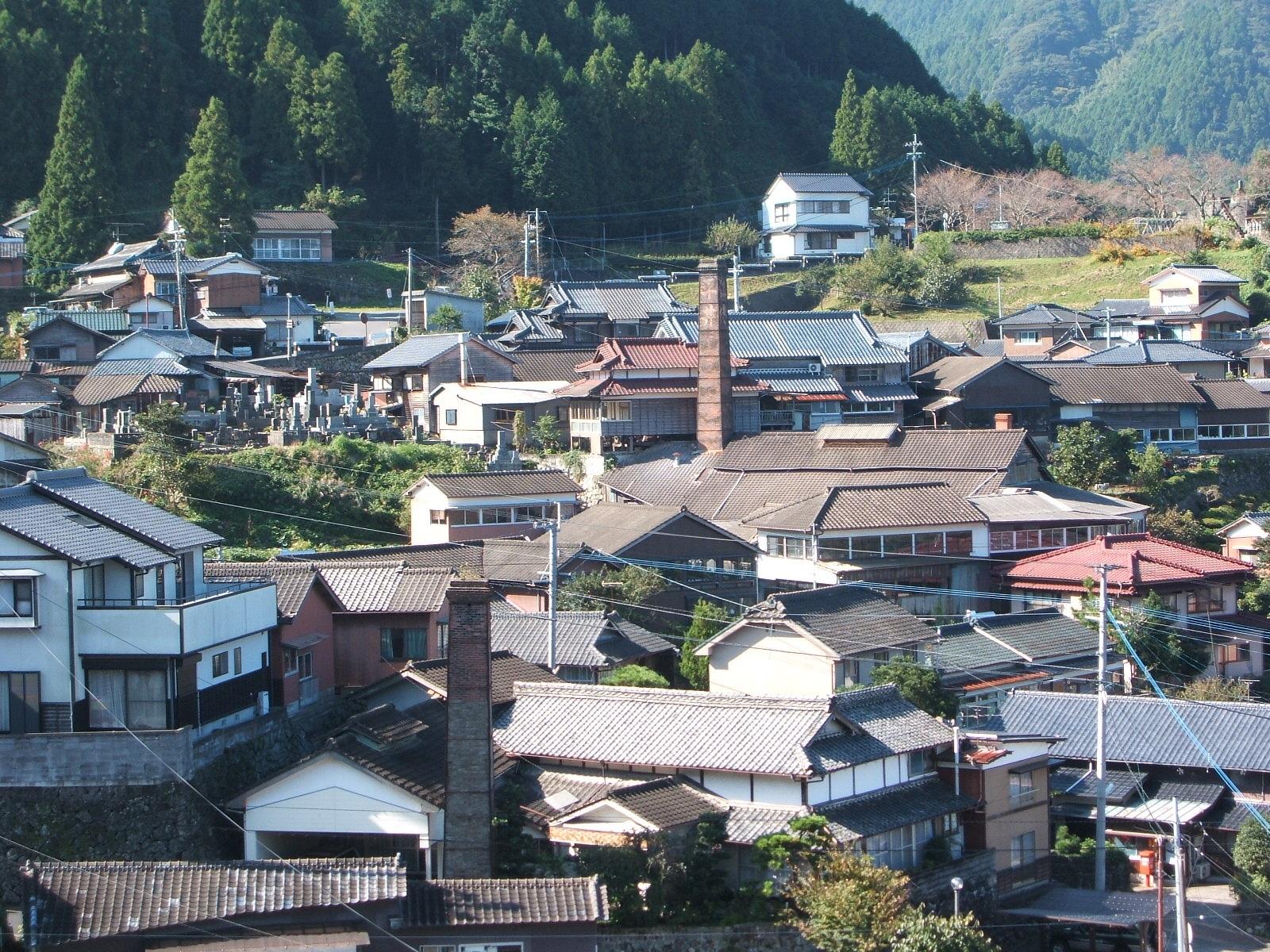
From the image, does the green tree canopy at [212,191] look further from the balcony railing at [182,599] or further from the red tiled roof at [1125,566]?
the balcony railing at [182,599]

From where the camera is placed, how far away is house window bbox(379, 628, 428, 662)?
21641mm

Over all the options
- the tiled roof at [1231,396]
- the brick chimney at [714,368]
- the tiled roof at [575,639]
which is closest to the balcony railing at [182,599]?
the tiled roof at [575,639]

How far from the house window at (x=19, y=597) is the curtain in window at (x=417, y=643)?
17.9ft

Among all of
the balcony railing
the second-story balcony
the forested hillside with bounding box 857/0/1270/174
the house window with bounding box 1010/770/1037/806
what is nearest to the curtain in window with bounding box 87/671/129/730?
the second-story balcony

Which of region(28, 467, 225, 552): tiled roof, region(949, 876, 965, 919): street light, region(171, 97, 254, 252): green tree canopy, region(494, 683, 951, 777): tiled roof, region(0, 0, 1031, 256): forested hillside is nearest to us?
region(949, 876, 965, 919): street light

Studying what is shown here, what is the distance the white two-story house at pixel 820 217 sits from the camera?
5528 cm

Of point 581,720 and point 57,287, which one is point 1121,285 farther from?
point 581,720

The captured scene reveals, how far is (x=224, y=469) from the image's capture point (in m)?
30.1

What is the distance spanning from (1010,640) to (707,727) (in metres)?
8.43

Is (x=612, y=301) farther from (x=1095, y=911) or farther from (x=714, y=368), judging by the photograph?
(x=1095, y=911)

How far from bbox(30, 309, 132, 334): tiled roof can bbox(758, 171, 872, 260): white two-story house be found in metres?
23.8

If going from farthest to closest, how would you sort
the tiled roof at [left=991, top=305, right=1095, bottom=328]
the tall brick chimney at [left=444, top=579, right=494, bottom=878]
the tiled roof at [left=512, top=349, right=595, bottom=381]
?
the tiled roof at [left=991, top=305, right=1095, bottom=328], the tiled roof at [left=512, top=349, right=595, bottom=381], the tall brick chimney at [left=444, top=579, right=494, bottom=878]

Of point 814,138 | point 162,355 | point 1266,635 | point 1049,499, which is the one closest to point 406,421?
point 162,355

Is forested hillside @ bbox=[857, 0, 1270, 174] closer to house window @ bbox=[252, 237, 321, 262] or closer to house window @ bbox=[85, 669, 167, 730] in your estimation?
house window @ bbox=[252, 237, 321, 262]
